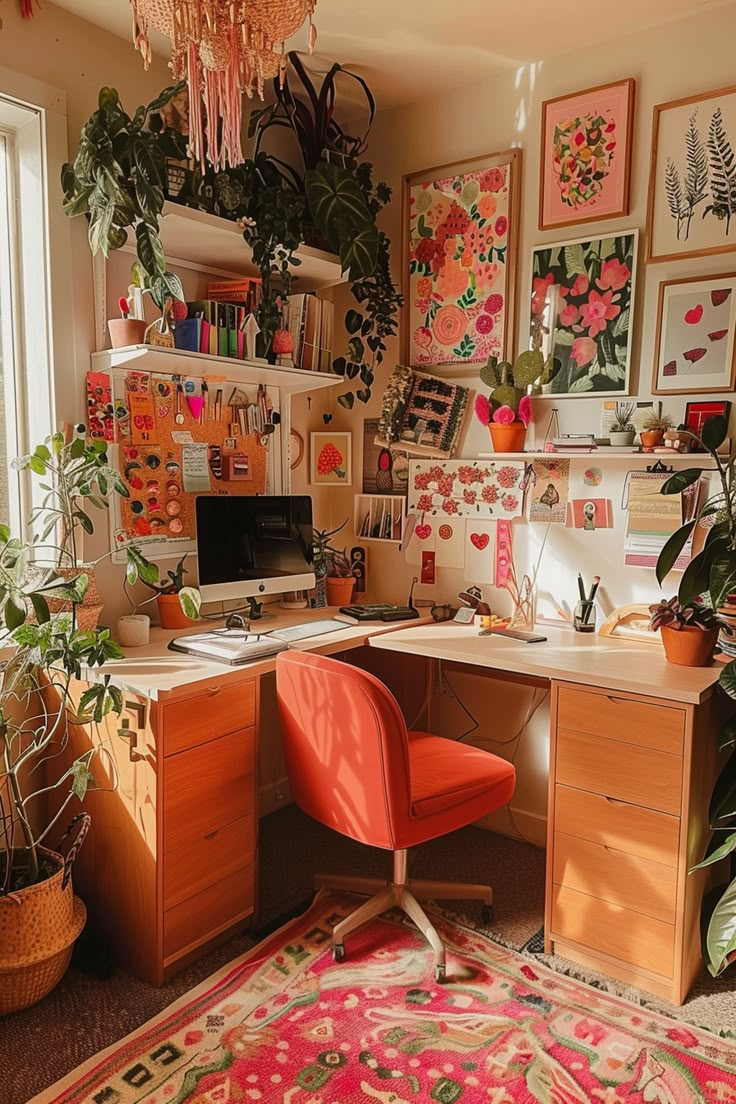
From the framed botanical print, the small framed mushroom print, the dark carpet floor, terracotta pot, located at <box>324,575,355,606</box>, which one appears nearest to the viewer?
the dark carpet floor

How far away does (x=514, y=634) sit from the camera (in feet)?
8.43

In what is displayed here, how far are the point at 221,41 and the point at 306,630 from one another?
1.66m

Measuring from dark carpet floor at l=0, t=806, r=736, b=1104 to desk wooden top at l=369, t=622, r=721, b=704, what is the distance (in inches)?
29.5

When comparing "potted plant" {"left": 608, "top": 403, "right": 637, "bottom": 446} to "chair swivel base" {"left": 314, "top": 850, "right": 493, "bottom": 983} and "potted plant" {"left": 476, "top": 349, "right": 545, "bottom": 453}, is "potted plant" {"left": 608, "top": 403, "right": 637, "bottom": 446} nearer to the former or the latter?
"potted plant" {"left": 476, "top": 349, "right": 545, "bottom": 453}

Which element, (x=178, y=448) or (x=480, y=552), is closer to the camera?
(x=178, y=448)

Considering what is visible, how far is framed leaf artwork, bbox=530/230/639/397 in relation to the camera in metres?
2.55

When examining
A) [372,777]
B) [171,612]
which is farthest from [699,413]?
[171,612]

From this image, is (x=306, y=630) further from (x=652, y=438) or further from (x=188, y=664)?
(x=652, y=438)

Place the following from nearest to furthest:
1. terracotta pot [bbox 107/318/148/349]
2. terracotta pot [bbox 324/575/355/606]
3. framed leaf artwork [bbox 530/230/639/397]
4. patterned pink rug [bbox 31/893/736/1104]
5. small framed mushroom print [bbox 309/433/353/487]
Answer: patterned pink rug [bbox 31/893/736/1104] < terracotta pot [bbox 107/318/148/349] < framed leaf artwork [bbox 530/230/639/397] < terracotta pot [bbox 324/575/355/606] < small framed mushroom print [bbox 309/433/353/487]

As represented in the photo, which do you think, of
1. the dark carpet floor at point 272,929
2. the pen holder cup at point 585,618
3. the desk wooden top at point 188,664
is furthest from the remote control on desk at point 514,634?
the dark carpet floor at point 272,929

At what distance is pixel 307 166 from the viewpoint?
2.83 m

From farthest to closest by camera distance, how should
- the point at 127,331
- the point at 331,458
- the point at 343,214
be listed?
the point at 331,458
the point at 343,214
the point at 127,331

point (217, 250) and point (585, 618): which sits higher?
point (217, 250)

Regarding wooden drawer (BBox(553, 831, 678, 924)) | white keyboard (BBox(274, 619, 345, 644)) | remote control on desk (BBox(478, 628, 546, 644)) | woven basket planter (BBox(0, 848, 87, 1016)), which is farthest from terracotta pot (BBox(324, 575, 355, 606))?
woven basket planter (BBox(0, 848, 87, 1016))
